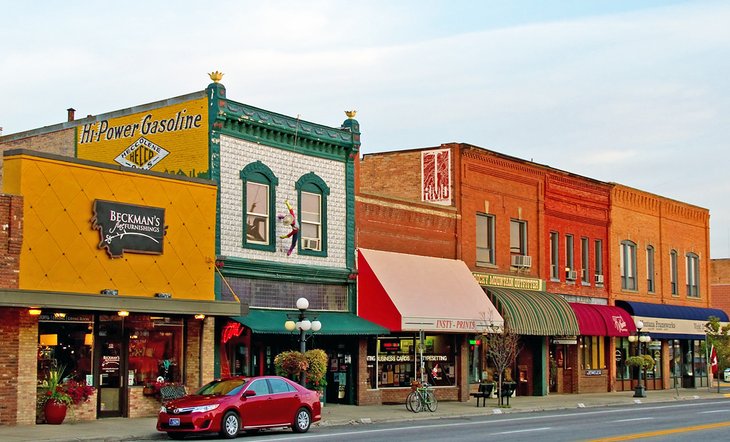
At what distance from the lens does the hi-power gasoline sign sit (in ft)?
105

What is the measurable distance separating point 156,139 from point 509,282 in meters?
17.8

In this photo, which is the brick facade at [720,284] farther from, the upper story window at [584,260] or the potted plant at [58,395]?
the potted plant at [58,395]

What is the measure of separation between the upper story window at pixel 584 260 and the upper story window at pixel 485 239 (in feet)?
26.6

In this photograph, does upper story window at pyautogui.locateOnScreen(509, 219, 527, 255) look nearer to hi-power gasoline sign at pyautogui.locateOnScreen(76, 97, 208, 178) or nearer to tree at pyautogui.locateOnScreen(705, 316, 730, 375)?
tree at pyautogui.locateOnScreen(705, 316, 730, 375)

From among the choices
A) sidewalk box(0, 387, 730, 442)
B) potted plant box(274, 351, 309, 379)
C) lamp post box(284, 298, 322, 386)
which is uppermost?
lamp post box(284, 298, 322, 386)

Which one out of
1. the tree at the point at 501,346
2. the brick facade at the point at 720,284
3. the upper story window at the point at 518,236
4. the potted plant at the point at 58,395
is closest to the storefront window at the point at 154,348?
the potted plant at the point at 58,395

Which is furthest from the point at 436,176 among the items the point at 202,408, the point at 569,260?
the point at 202,408

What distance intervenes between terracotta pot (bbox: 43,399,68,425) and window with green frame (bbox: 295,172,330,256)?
10401mm

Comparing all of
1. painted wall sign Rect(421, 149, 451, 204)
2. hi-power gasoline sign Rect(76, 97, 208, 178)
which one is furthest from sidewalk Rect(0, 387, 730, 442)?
painted wall sign Rect(421, 149, 451, 204)

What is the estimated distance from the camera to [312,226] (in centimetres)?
3528

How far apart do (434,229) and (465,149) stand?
388 cm

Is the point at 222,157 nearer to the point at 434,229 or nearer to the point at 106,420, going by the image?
the point at 106,420

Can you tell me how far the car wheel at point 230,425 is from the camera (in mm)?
23578

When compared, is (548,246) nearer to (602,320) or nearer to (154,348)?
(602,320)
